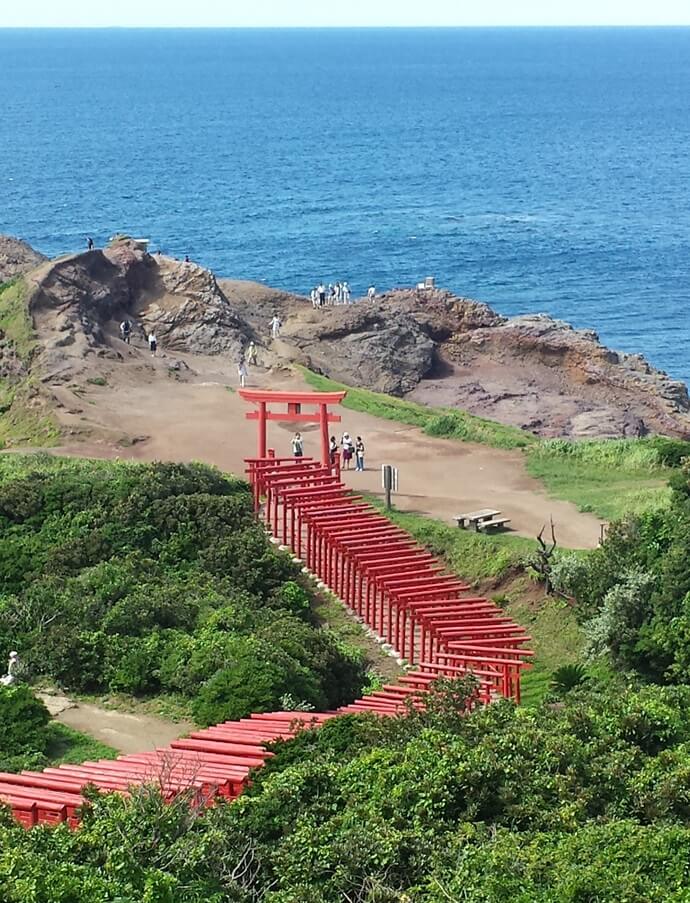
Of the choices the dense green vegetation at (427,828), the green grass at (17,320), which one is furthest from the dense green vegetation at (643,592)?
the green grass at (17,320)

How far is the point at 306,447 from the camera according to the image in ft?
120

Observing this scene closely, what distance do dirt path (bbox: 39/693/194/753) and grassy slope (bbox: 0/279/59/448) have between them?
49.1ft

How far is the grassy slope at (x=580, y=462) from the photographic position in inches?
1249

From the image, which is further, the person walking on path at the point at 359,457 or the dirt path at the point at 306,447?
the person walking on path at the point at 359,457

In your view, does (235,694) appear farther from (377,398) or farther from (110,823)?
(377,398)

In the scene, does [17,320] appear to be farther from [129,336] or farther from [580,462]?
[580,462]

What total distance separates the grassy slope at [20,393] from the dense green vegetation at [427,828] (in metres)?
21.1

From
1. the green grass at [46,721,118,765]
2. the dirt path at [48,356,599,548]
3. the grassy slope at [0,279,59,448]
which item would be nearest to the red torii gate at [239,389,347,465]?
the dirt path at [48,356,599,548]

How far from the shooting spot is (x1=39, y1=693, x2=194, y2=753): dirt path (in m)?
21.7

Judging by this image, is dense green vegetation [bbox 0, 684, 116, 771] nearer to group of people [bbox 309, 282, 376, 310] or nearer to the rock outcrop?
the rock outcrop

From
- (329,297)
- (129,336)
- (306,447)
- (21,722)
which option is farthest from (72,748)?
(329,297)

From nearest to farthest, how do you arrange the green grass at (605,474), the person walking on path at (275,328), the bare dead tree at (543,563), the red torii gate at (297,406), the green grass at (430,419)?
the bare dead tree at (543,563) < the green grass at (605,474) < the red torii gate at (297,406) < the green grass at (430,419) < the person walking on path at (275,328)

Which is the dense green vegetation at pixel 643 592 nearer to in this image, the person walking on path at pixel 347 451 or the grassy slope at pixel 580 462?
the grassy slope at pixel 580 462

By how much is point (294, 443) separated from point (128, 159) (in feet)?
326
